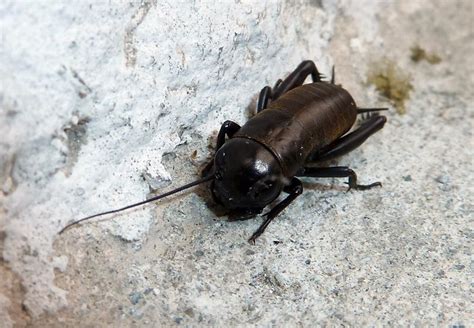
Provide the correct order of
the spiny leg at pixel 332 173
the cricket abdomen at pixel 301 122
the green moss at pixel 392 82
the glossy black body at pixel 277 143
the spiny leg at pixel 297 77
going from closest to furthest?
the glossy black body at pixel 277 143 < the cricket abdomen at pixel 301 122 < the spiny leg at pixel 332 173 < the spiny leg at pixel 297 77 < the green moss at pixel 392 82

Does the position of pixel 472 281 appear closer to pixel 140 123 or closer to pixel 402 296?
pixel 402 296

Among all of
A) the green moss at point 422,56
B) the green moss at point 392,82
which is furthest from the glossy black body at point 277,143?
the green moss at point 422,56

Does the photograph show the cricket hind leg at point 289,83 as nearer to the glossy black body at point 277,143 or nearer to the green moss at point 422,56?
the glossy black body at point 277,143

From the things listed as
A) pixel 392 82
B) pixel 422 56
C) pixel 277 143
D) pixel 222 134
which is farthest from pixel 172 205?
pixel 422 56

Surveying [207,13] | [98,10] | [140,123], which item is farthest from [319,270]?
[98,10]

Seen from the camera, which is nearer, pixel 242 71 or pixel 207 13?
pixel 207 13

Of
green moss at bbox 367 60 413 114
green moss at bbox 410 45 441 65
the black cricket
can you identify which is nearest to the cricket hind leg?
the black cricket
